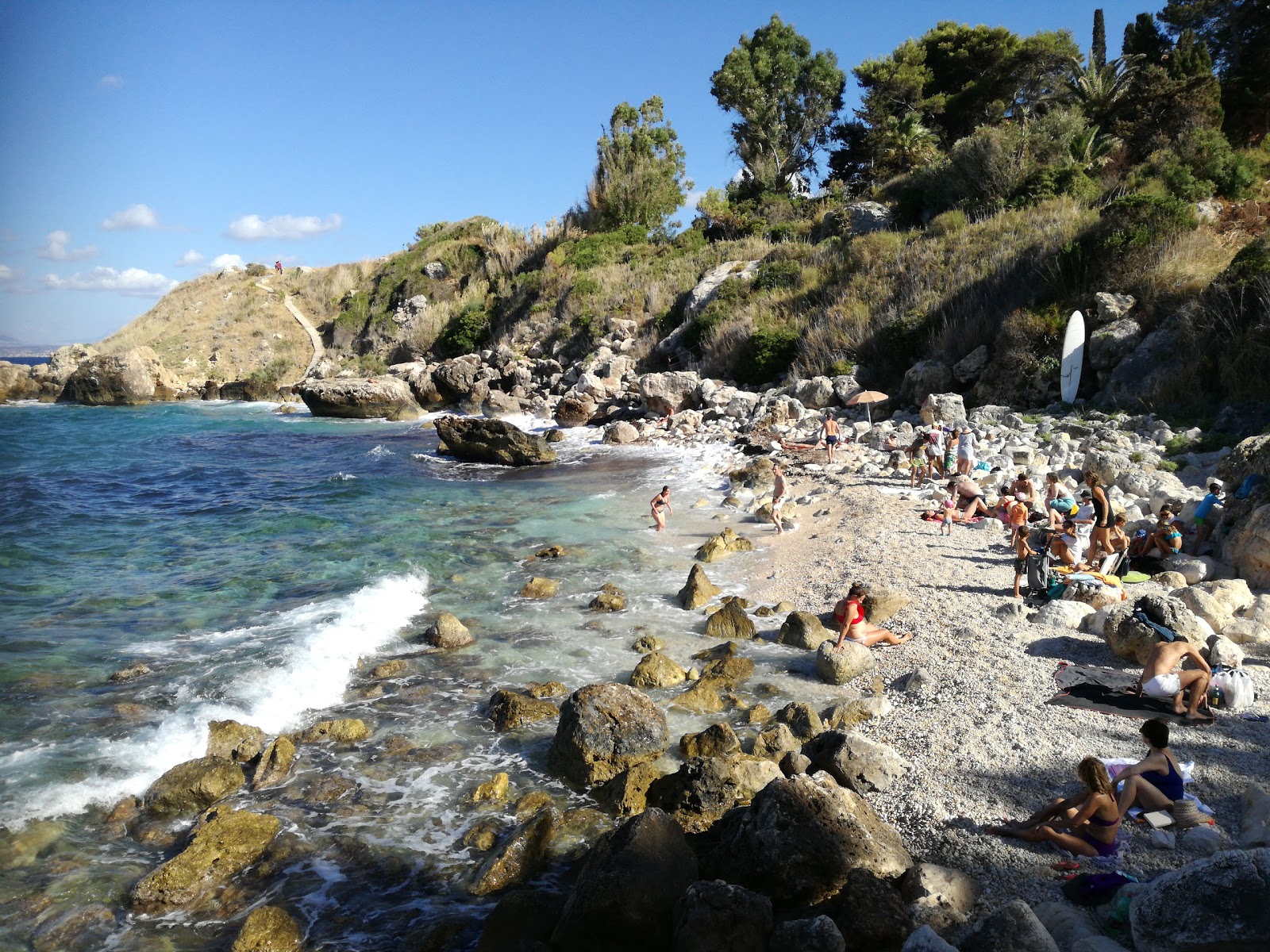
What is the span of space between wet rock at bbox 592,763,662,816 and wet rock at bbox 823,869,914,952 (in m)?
1.86

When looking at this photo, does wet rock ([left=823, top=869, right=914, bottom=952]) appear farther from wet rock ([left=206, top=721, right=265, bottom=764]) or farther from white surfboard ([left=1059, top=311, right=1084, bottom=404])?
white surfboard ([left=1059, top=311, right=1084, bottom=404])

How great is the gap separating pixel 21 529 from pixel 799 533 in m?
14.2

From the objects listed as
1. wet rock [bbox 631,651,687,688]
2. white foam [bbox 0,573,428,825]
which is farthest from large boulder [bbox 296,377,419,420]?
wet rock [bbox 631,651,687,688]

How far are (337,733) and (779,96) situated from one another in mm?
45820

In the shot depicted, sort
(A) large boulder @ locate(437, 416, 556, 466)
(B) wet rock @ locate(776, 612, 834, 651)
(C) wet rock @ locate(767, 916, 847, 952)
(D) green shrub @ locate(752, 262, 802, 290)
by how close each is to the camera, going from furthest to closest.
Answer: (D) green shrub @ locate(752, 262, 802, 290) → (A) large boulder @ locate(437, 416, 556, 466) → (B) wet rock @ locate(776, 612, 834, 651) → (C) wet rock @ locate(767, 916, 847, 952)

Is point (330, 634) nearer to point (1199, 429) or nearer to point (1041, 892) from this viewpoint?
point (1041, 892)

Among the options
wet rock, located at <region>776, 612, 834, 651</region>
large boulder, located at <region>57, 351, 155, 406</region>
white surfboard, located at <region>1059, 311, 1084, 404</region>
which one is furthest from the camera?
large boulder, located at <region>57, 351, 155, 406</region>

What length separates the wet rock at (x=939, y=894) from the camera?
155 inches

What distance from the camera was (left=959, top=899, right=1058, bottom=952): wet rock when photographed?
135 inches

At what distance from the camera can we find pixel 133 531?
1410 cm

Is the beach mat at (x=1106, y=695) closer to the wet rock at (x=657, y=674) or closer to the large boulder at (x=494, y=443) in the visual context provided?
the wet rock at (x=657, y=674)

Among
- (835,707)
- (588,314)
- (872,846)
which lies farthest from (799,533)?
(588,314)

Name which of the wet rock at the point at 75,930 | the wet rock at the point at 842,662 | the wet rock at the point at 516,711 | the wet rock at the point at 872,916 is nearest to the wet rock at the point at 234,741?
the wet rock at the point at 75,930

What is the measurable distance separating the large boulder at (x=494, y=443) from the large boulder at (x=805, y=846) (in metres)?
15.7
